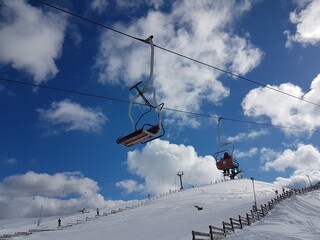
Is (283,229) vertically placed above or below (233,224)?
below

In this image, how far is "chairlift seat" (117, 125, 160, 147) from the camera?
389 inches

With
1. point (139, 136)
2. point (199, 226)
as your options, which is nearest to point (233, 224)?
point (199, 226)

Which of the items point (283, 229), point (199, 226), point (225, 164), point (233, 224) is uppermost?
point (225, 164)

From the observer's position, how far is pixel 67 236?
128 ft

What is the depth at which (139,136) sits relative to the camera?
997cm

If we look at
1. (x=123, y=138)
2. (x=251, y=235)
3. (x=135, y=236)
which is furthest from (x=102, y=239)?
(x=123, y=138)

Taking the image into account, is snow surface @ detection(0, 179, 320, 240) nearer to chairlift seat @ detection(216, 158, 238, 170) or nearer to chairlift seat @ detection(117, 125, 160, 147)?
chairlift seat @ detection(216, 158, 238, 170)

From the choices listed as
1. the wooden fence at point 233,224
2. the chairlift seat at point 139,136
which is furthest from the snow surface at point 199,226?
the chairlift seat at point 139,136

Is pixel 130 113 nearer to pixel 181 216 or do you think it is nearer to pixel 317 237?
pixel 317 237

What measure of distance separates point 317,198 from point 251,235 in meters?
35.3

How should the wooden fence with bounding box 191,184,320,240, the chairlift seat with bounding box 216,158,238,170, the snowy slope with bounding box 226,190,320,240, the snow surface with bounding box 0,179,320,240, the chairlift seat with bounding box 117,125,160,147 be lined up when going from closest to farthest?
the chairlift seat with bounding box 117,125,160,147 < the wooden fence with bounding box 191,184,320,240 < the snowy slope with bounding box 226,190,320,240 < the chairlift seat with bounding box 216,158,238,170 < the snow surface with bounding box 0,179,320,240

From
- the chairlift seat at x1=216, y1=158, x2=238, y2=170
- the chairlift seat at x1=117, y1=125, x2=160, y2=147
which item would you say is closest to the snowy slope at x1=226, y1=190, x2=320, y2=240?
the chairlift seat at x1=216, y1=158, x2=238, y2=170

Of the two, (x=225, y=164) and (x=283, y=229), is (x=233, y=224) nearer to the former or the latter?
(x=283, y=229)

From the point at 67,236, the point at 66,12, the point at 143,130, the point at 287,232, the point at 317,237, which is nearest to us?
the point at 66,12
